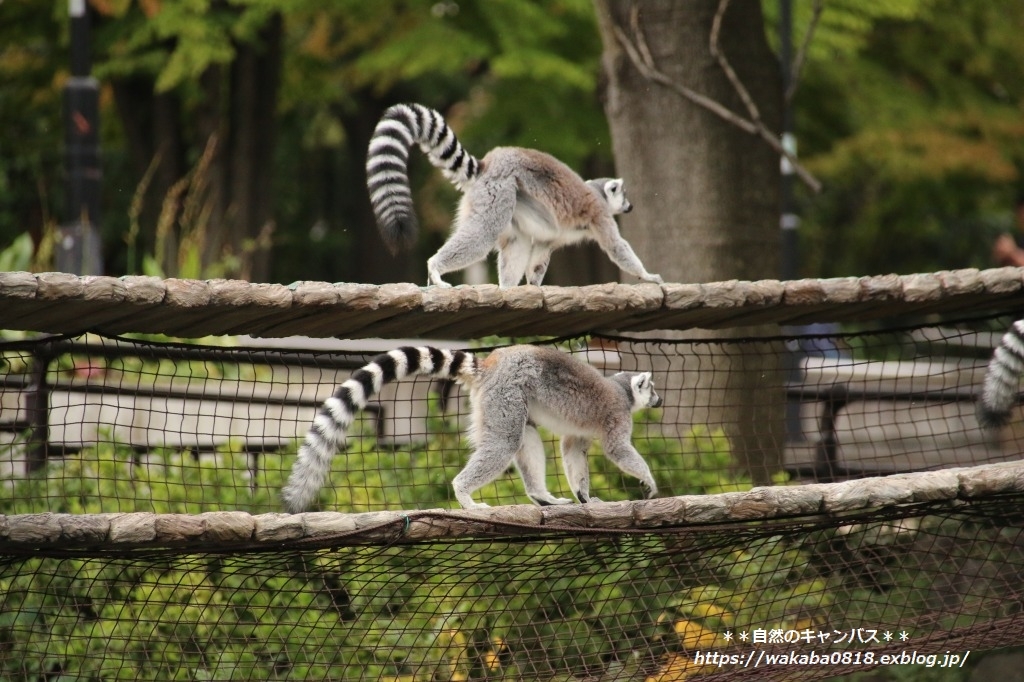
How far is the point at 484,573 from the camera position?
425cm

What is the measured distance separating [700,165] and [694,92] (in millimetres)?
421

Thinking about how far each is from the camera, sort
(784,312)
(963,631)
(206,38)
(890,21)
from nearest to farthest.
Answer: (963,631) → (784,312) → (206,38) → (890,21)

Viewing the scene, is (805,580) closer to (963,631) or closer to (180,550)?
(963,631)

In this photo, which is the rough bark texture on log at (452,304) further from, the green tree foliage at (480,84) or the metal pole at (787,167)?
the metal pole at (787,167)

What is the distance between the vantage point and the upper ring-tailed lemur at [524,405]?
4039 millimetres

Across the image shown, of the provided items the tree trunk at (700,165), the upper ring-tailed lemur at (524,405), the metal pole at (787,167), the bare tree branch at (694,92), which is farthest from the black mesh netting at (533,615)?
the metal pole at (787,167)

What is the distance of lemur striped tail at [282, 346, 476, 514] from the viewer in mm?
3686

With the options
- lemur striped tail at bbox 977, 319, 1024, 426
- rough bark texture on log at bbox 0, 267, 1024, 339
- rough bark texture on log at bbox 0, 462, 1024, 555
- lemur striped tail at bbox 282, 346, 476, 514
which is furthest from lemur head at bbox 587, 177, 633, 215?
rough bark texture on log at bbox 0, 462, 1024, 555

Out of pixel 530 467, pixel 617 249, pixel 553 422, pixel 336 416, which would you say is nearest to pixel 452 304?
pixel 336 416

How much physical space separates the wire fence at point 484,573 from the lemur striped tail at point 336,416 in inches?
8.2

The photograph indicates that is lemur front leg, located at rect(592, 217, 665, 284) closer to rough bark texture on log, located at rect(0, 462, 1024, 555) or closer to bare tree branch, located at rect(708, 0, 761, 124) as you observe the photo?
bare tree branch, located at rect(708, 0, 761, 124)

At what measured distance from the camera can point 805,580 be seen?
15.8ft

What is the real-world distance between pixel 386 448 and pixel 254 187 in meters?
8.98

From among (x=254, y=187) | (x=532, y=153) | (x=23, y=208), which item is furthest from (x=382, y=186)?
(x=23, y=208)
